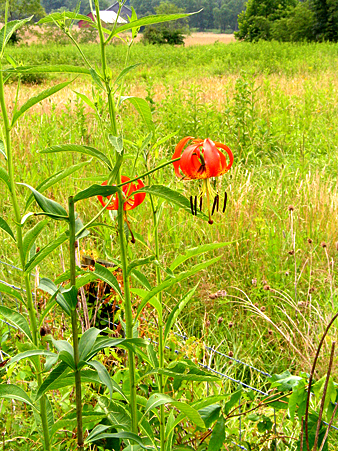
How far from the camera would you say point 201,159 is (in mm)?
748

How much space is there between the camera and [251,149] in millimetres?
3598

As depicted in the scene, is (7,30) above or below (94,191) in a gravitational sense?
above

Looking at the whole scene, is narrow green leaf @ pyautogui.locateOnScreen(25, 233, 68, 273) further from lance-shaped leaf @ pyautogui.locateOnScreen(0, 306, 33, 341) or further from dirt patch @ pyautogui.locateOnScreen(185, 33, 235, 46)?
dirt patch @ pyautogui.locateOnScreen(185, 33, 235, 46)

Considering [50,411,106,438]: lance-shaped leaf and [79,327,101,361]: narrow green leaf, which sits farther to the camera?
[50,411,106,438]: lance-shaped leaf

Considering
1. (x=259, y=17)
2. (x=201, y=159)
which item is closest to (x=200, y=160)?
(x=201, y=159)

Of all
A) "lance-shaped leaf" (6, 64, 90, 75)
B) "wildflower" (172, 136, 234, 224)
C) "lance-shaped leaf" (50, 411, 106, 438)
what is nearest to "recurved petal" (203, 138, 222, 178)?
"wildflower" (172, 136, 234, 224)

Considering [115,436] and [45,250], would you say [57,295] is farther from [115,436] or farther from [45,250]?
[115,436]

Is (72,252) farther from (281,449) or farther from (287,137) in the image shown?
(287,137)

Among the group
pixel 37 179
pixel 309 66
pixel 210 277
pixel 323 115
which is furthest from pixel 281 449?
pixel 309 66

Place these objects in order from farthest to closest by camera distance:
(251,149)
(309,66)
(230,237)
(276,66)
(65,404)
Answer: (276,66), (309,66), (251,149), (230,237), (65,404)

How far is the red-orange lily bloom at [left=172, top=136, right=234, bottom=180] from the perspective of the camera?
710mm

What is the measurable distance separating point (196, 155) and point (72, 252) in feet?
0.94

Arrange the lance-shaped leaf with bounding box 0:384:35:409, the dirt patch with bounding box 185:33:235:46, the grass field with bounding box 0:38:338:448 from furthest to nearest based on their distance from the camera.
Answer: the dirt patch with bounding box 185:33:235:46
the grass field with bounding box 0:38:338:448
the lance-shaped leaf with bounding box 0:384:35:409

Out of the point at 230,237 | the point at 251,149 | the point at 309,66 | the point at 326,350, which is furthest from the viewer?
the point at 309,66
